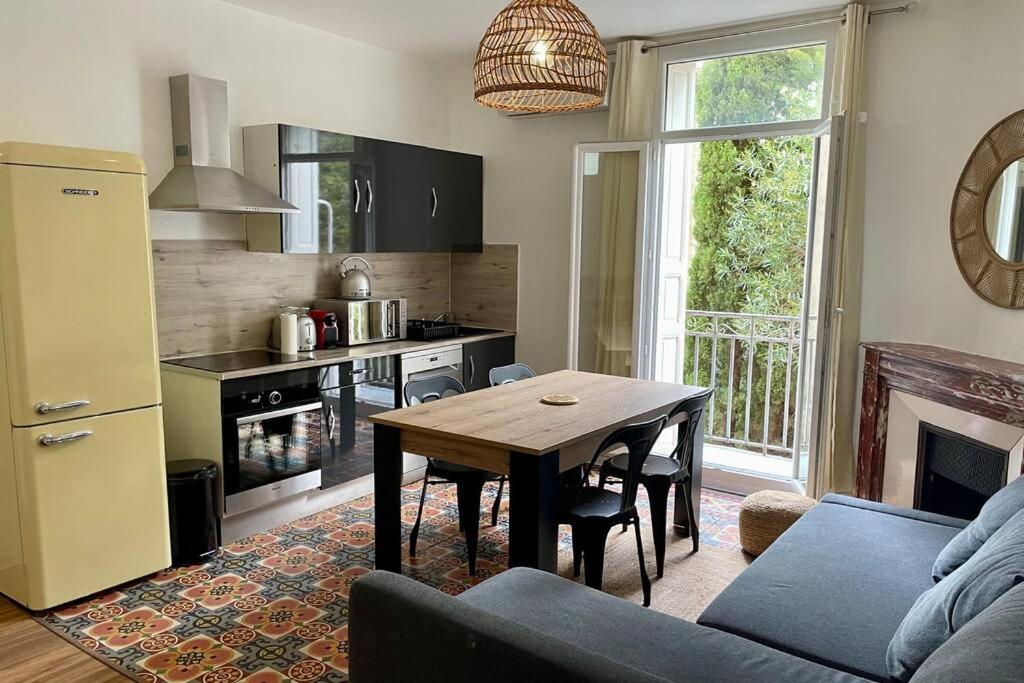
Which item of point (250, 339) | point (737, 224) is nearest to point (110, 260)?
point (250, 339)

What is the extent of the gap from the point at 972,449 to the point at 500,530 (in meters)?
2.27

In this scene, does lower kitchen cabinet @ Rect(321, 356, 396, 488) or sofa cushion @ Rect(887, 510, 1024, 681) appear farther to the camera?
lower kitchen cabinet @ Rect(321, 356, 396, 488)

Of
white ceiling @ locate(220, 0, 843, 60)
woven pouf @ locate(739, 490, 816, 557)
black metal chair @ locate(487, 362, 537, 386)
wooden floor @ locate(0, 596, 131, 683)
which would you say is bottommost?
wooden floor @ locate(0, 596, 131, 683)

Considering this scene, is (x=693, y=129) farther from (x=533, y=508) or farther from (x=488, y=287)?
(x=533, y=508)

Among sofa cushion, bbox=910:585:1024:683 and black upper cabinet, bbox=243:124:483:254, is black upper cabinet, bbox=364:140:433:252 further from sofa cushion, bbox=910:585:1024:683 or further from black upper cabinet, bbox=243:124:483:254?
sofa cushion, bbox=910:585:1024:683

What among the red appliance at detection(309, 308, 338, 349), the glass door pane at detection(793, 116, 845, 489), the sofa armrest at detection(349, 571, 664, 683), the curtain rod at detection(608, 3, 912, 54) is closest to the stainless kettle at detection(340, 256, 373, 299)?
the red appliance at detection(309, 308, 338, 349)

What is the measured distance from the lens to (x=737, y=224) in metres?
6.30

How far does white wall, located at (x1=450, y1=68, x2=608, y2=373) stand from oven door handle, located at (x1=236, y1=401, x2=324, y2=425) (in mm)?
1926

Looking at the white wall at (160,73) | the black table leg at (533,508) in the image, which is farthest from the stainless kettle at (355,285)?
the black table leg at (533,508)

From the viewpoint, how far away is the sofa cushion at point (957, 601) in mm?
1703

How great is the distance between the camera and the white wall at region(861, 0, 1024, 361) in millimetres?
3529

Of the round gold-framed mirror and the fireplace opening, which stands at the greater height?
the round gold-framed mirror

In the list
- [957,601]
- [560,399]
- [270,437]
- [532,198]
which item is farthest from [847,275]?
[270,437]

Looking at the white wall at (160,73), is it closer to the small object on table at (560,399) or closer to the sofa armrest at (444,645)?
the small object on table at (560,399)
